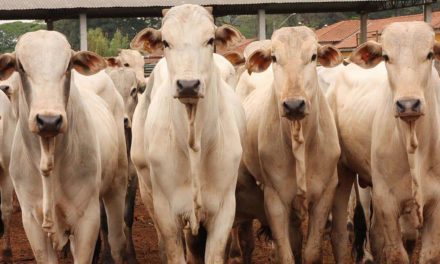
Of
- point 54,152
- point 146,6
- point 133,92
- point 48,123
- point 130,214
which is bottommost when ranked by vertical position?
point 130,214

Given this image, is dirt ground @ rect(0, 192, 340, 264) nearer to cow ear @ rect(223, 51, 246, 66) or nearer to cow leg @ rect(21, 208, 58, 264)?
cow ear @ rect(223, 51, 246, 66)

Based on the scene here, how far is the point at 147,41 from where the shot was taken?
7785mm

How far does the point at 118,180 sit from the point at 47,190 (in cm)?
221

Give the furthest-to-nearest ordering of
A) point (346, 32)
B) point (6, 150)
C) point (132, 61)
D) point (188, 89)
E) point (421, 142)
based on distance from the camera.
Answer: point (346, 32)
point (132, 61)
point (6, 150)
point (421, 142)
point (188, 89)

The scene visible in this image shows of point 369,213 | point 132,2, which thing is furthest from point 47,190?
point 132,2

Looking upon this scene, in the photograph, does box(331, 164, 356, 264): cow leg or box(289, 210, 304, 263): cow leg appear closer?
box(289, 210, 304, 263): cow leg

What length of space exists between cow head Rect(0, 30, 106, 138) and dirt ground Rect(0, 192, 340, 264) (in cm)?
388

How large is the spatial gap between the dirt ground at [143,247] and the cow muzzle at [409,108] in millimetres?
3461

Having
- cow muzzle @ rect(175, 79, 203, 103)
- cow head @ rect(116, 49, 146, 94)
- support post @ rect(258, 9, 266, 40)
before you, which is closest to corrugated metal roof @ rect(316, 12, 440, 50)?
support post @ rect(258, 9, 266, 40)

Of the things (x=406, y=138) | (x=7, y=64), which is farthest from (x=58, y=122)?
(x=406, y=138)

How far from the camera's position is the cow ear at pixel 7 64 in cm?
731

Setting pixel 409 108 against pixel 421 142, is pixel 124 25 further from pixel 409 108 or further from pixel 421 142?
pixel 409 108

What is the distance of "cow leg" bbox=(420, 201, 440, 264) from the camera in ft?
25.1

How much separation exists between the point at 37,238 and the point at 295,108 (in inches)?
84.8
